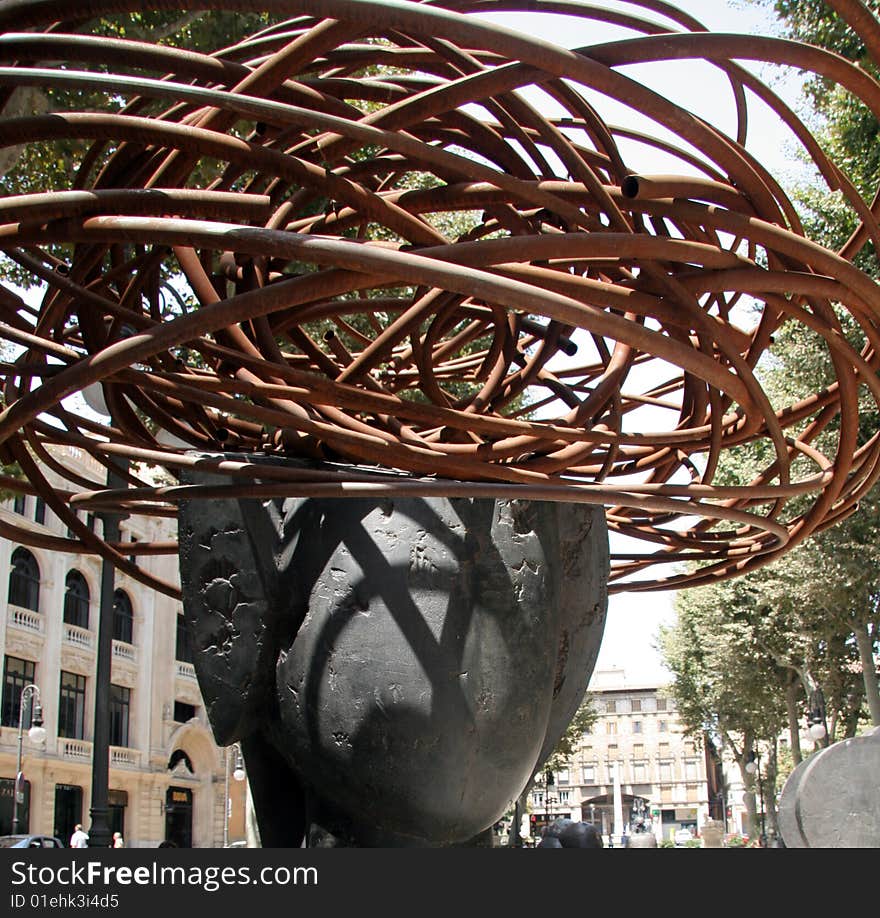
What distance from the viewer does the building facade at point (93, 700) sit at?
1133 inches

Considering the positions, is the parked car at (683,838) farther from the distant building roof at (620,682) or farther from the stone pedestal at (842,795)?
the stone pedestal at (842,795)

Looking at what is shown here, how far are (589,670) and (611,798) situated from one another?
257 feet

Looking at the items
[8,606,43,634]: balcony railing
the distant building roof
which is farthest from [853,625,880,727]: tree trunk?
the distant building roof

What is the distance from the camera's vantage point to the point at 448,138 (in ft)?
15.3

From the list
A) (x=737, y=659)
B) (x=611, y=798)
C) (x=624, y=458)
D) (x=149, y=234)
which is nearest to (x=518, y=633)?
(x=624, y=458)

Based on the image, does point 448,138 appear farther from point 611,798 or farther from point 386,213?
point 611,798

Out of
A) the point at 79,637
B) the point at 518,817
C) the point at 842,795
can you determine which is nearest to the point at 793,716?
the point at 518,817

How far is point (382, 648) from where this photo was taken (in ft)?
13.7

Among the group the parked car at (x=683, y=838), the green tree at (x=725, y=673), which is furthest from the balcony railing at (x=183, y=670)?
the parked car at (x=683, y=838)

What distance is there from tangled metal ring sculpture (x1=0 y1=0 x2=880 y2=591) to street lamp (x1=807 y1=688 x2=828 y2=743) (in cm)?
1939

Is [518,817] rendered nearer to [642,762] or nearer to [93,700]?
[93,700]

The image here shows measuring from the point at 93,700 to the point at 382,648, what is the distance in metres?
32.7

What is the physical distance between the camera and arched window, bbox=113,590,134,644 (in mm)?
33944

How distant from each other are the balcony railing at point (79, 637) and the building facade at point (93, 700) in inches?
1.6
